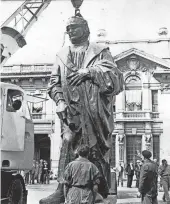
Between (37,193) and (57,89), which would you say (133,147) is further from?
(57,89)

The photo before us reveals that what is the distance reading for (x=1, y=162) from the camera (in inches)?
251

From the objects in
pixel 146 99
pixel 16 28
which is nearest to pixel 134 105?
pixel 146 99

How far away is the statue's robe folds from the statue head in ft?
0.99

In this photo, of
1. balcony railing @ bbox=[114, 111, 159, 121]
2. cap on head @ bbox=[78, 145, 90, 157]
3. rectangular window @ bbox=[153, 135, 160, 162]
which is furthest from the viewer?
balcony railing @ bbox=[114, 111, 159, 121]

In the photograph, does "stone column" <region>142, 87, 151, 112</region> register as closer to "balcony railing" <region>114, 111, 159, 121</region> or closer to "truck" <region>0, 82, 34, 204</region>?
"balcony railing" <region>114, 111, 159, 121</region>

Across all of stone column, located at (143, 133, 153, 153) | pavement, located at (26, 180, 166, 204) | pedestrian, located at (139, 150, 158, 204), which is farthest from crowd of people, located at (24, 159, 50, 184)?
pedestrian, located at (139, 150, 158, 204)

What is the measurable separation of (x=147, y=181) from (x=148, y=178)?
0.06 meters

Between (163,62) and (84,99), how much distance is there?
25.7 m

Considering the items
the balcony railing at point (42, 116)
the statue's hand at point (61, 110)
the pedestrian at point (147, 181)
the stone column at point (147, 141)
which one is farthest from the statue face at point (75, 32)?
the balcony railing at point (42, 116)

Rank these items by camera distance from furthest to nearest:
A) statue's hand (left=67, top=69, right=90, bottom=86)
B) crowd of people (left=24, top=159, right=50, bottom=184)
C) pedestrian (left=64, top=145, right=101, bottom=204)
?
crowd of people (left=24, top=159, right=50, bottom=184) → statue's hand (left=67, top=69, right=90, bottom=86) → pedestrian (left=64, top=145, right=101, bottom=204)

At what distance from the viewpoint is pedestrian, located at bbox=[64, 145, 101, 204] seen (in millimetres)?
3063

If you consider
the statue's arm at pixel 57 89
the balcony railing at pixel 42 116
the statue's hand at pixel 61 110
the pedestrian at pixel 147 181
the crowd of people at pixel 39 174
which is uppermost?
the balcony railing at pixel 42 116

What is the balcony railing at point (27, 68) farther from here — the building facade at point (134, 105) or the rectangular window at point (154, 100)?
the rectangular window at point (154, 100)

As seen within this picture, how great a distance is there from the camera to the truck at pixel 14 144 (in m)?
6.56
